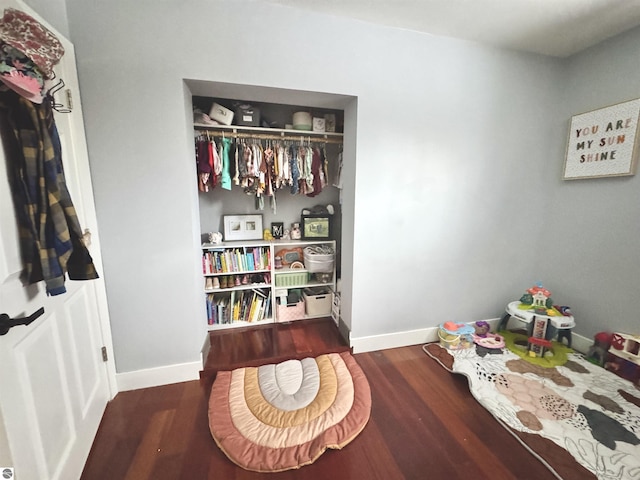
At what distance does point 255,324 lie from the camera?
8.36 feet

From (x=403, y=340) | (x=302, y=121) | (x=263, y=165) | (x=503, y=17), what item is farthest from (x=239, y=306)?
(x=503, y=17)

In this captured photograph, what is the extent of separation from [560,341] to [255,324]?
2859 mm

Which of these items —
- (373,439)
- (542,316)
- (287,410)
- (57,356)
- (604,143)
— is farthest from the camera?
(542,316)

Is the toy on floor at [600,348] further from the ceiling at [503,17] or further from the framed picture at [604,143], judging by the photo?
the ceiling at [503,17]

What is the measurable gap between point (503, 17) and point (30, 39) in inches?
99.7

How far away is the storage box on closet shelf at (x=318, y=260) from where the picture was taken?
246cm

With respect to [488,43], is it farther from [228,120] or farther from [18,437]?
[18,437]

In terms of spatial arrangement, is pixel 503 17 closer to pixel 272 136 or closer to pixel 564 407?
pixel 272 136

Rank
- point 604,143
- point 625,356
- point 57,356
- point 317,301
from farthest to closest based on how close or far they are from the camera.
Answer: point 317,301 < point 604,143 < point 625,356 < point 57,356

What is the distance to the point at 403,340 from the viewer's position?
228 cm

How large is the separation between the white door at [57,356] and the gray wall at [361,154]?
13cm

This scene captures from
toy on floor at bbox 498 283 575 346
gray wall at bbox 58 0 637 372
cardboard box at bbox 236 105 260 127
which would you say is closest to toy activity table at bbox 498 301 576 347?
toy on floor at bbox 498 283 575 346

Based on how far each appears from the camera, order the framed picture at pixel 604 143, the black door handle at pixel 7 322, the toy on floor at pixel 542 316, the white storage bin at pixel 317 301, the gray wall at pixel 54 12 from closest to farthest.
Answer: the black door handle at pixel 7 322 → the gray wall at pixel 54 12 → the framed picture at pixel 604 143 → the toy on floor at pixel 542 316 → the white storage bin at pixel 317 301

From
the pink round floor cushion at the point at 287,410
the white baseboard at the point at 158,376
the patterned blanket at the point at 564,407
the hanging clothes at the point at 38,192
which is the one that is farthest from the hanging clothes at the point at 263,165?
the patterned blanket at the point at 564,407
